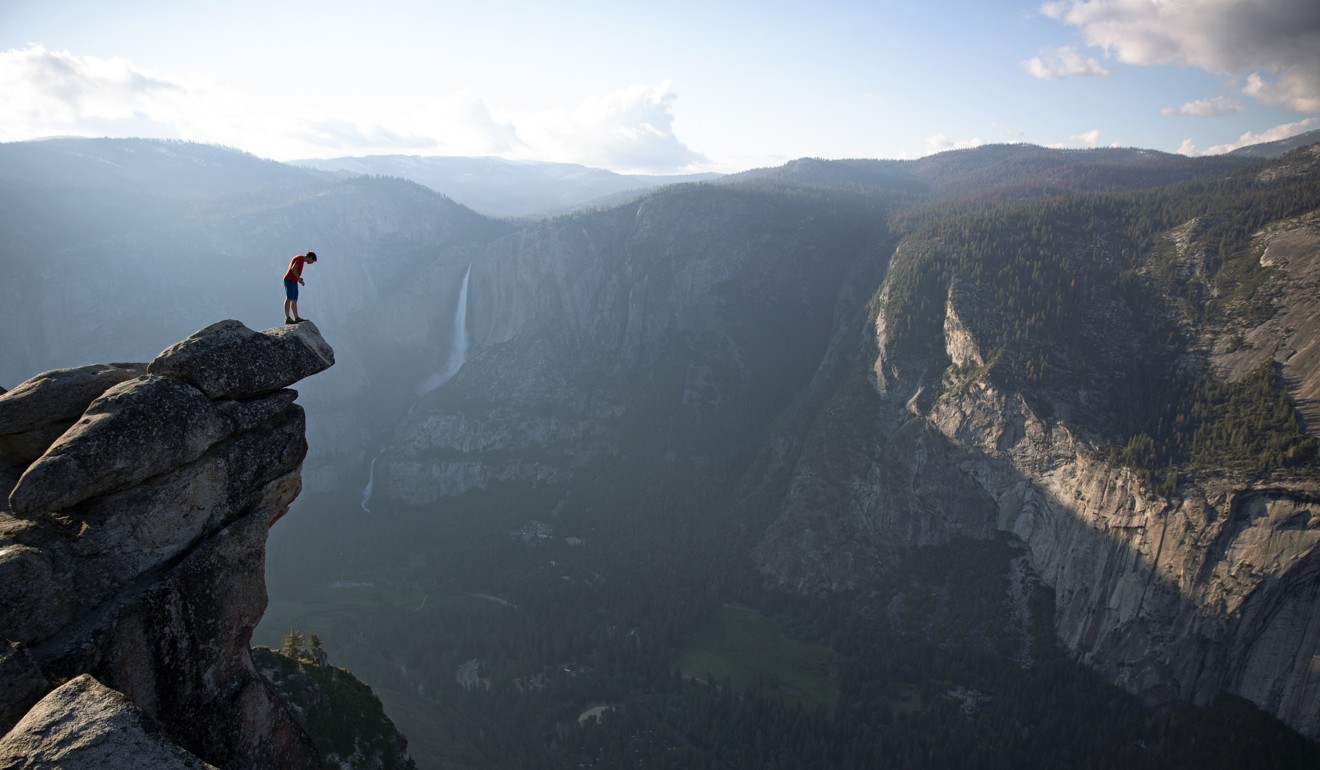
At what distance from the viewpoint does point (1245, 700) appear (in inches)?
2445

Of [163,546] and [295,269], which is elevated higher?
[295,269]

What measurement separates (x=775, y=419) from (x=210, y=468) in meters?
109

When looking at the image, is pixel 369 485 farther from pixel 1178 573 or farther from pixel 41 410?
pixel 1178 573

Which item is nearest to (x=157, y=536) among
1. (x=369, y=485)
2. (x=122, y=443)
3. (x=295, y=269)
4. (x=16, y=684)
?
(x=122, y=443)

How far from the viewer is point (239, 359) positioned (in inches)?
851

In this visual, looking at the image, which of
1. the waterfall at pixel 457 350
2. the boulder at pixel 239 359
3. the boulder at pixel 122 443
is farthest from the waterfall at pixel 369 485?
the boulder at pixel 122 443

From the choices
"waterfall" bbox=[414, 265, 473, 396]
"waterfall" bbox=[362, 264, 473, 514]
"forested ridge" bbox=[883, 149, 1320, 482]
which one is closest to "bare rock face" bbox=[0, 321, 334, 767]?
"forested ridge" bbox=[883, 149, 1320, 482]

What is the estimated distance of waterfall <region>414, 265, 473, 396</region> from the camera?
147625mm

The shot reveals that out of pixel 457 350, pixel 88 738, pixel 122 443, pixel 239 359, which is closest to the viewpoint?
pixel 88 738

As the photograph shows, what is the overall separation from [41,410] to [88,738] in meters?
11.7

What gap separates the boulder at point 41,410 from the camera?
19.5 meters

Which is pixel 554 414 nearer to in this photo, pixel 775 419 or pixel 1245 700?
pixel 775 419

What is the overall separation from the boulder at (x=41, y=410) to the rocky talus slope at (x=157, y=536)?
0.04m

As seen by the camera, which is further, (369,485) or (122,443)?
(369,485)
